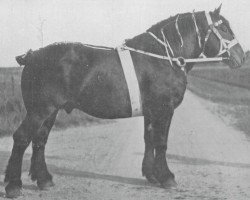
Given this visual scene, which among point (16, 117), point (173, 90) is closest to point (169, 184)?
point (173, 90)

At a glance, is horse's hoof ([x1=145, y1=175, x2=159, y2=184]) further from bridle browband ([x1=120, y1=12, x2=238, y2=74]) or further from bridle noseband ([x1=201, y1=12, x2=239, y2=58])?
bridle noseband ([x1=201, y1=12, x2=239, y2=58])

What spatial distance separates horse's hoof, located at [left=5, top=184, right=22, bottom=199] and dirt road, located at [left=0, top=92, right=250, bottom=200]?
124 millimetres

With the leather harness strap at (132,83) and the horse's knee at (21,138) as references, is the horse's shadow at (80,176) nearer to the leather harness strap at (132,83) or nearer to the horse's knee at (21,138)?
the horse's knee at (21,138)

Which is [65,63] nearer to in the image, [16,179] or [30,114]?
[30,114]

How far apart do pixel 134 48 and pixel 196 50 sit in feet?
3.17

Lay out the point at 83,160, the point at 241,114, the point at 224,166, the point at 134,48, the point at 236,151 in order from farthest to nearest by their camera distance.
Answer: the point at 241,114
the point at 236,151
the point at 83,160
the point at 224,166
the point at 134,48

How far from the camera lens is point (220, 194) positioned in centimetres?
612

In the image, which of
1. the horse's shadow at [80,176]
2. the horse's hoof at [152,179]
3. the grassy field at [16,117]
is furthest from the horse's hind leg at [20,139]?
the grassy field at [16,117]

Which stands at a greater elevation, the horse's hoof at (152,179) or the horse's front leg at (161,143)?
the horse's front leg at (161,143)

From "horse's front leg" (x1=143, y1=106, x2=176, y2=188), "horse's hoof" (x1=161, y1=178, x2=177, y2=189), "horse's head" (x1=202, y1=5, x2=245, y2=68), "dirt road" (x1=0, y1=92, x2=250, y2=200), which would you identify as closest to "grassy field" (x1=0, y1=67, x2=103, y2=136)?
"dirt road" (x1=0, y1=92, x2=250, y2=200)

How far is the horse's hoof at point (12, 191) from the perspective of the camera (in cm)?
615

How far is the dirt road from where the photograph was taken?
20.8 ft

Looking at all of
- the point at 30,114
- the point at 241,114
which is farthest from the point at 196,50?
the point at 241,114

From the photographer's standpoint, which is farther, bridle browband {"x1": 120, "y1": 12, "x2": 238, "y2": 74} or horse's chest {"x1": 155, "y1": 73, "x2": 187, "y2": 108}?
bridle browband {"x1": 120, "y1": 12, "x2": 238, "y2": 74}
